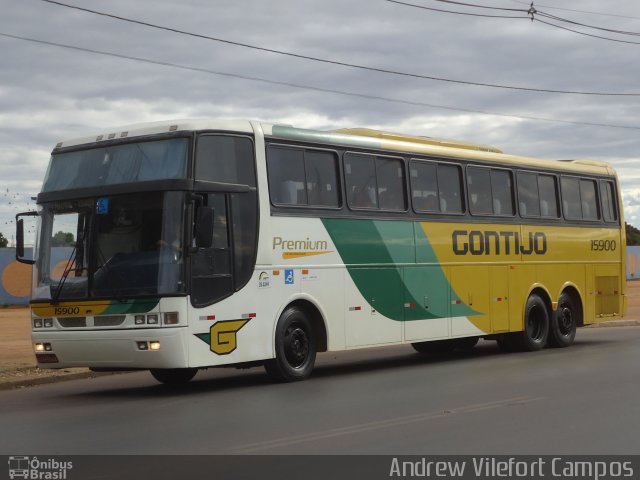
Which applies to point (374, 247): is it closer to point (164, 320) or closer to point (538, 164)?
point (164, 320)

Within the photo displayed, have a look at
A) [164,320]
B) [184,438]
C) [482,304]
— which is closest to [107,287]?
[164,320]

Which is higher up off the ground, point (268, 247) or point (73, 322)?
point (268, 247)

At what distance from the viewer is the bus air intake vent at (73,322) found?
14.3m

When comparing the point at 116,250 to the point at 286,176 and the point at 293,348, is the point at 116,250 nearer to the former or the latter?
the point at 286,176

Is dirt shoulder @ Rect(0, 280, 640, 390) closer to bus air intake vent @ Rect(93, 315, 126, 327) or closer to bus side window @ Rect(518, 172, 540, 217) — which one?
bus air intake vent @ Rect(93, 315, 126, 327)

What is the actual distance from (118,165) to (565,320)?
11068 mm

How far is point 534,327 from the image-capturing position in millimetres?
21484

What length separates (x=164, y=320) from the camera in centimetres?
1378

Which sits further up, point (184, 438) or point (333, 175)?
point (333, 175)

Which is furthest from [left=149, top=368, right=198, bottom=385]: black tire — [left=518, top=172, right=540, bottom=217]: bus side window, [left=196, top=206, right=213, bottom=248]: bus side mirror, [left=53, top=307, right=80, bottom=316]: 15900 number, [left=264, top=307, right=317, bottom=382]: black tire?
[left=518, top=172, right=540, bottom=217]: bus side window

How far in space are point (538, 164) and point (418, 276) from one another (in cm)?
498
